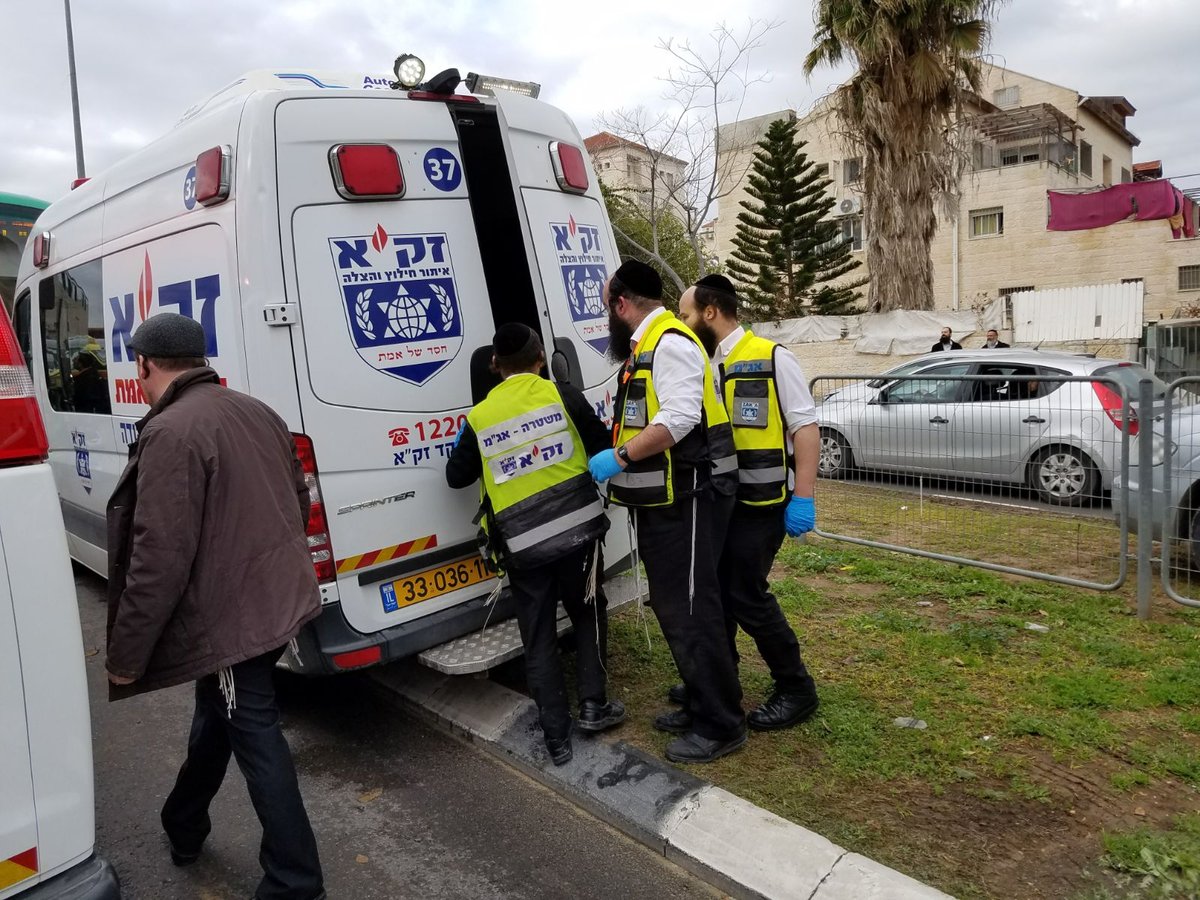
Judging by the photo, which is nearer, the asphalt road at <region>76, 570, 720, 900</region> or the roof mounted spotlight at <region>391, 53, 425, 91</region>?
the asphalt road at <region>76, 570, 720, 900</region>

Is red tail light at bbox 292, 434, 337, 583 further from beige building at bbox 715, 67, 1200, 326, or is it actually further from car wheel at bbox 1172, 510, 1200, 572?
beige building at bbox 715, 67, 1200, 326

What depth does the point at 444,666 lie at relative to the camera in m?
3.55

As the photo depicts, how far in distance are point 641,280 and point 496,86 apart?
4.29ft

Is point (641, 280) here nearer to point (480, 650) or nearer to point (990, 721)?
point (480, 650)

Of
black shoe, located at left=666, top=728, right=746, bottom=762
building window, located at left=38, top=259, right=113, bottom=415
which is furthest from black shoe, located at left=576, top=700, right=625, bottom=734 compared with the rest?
building window, located at left=38, top=259, right=113, bottom=415

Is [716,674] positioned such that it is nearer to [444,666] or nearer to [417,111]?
[444,666]

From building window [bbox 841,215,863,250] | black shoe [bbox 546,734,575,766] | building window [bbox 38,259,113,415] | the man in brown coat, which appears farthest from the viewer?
building window [bbox 841,215,863,250]

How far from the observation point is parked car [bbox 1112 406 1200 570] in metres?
4.88

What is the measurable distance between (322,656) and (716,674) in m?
1.52

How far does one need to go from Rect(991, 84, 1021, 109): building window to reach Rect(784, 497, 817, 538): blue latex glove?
129 ft

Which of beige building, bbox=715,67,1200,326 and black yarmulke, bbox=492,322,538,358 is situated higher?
beige building, bbox=715,67,1200,326

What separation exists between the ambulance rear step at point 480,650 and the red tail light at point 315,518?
0.59m

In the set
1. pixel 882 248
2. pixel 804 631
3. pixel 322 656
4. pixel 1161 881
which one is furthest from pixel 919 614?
pixel 882 248

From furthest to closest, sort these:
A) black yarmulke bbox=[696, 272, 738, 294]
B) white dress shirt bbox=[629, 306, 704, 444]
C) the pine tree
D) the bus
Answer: the pine tree
the bus
black yarmulke bbox=[696, 272, 738, 294]
white dress shirt bbox=[629, 306, 704, 444]
